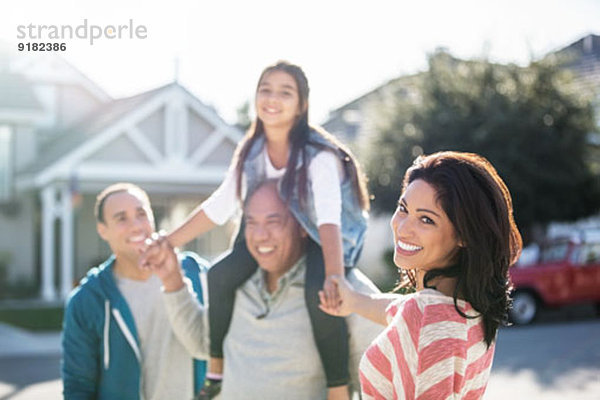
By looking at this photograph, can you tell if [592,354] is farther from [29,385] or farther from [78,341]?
[78,341]

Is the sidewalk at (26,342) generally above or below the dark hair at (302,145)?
below

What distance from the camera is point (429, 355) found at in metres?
2.04

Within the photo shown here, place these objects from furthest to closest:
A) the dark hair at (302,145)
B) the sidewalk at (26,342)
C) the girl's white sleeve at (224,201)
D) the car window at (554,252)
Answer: the car window at (554,252), the sidewalk at (26,342), the girl's white sleeve at (224,201), the dark hair at (302,145)

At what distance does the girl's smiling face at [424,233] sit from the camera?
221 centimetres

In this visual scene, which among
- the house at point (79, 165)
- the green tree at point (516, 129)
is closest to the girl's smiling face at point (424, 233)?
the green tree at point (516, 129)

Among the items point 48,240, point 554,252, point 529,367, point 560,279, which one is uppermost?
point 554,252

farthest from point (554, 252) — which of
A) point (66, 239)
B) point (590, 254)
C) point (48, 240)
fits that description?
point (48, 240)

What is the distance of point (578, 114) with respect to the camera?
59.0ft

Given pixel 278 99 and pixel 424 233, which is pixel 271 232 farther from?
pixel 424 233

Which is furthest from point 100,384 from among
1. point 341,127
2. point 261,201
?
point 341,127

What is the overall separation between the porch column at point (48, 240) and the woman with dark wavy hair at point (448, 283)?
18751 mm

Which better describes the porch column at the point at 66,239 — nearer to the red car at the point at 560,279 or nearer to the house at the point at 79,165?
the house at the point at 79,165

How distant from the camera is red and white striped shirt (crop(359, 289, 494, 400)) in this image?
2037mm

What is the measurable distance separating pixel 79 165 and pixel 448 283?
726 inches
